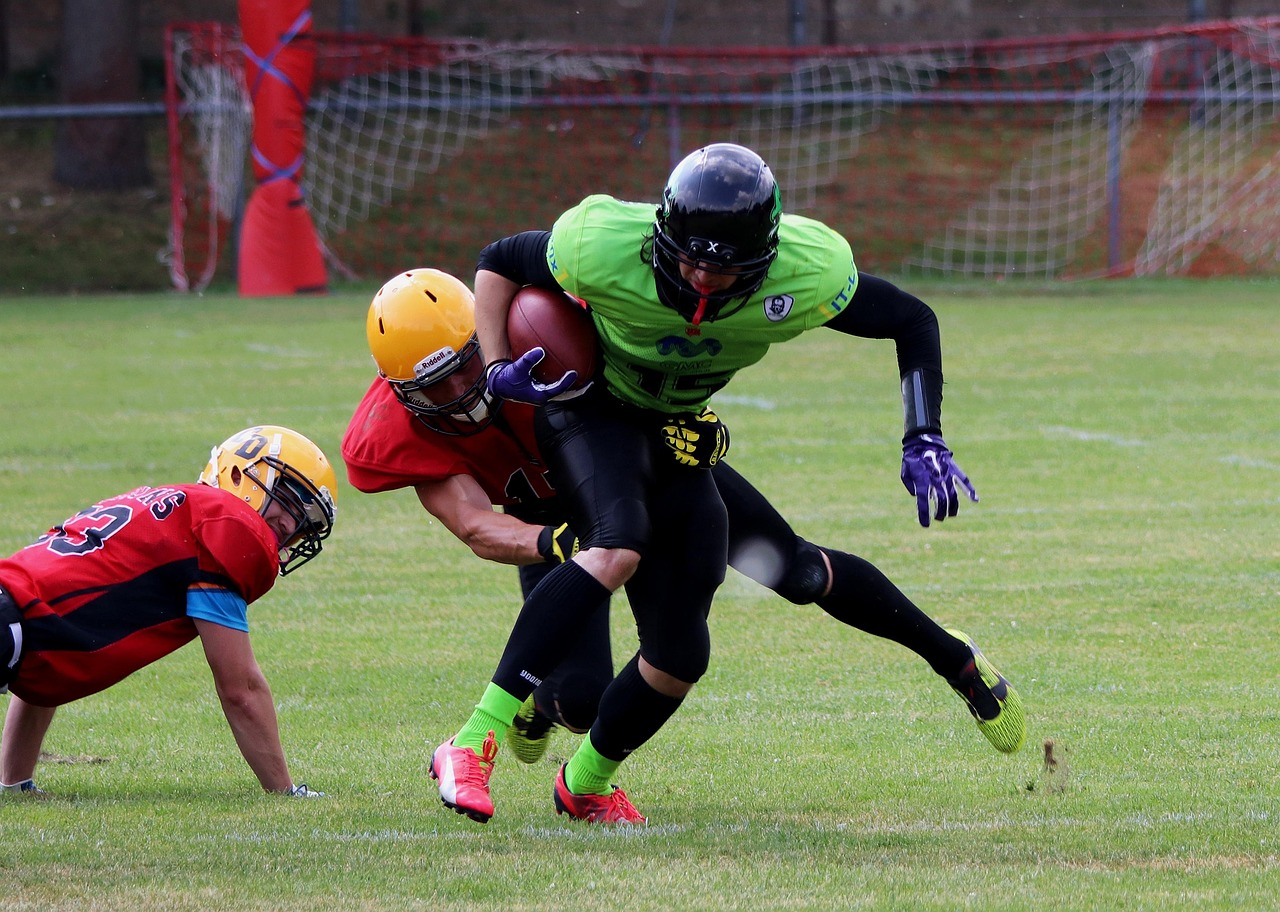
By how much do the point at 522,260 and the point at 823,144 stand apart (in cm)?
2134

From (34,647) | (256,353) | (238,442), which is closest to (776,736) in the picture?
(238,442)

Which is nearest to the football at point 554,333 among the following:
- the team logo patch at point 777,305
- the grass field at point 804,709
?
the team logo patch at point 777,305

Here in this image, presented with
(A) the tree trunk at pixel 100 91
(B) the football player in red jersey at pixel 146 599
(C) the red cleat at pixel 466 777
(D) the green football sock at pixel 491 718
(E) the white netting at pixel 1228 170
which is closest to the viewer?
(C) the red cleat at pixel 466 777

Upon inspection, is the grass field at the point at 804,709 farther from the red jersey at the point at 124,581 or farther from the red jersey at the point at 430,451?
the red jersey at the point at 430,451

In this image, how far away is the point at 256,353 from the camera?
16109mm

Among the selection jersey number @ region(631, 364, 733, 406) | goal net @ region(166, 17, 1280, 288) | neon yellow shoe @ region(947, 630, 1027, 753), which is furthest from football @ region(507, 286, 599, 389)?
goal net @ region(166, 17, 1280, 288)

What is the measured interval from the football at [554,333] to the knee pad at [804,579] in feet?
2.62

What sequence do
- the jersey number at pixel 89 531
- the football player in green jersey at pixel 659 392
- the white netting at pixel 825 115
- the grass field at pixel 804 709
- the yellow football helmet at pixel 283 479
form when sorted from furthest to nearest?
the white netting at pixel 825 115 < the yellow football helmet at pixel 283 479 < the jersey number at pixel 89 531 < the football player in green jersey at pixel 659 392 < the grass field at pixel 804 709

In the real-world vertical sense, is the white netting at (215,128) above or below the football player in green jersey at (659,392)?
below

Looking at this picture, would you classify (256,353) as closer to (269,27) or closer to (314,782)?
(269,27)

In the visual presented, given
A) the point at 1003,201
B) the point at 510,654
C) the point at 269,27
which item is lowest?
the point at 1003,201

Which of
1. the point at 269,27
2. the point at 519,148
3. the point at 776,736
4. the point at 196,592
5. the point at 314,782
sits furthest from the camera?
the point at 519,148

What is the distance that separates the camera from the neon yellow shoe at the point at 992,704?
492 centimetres

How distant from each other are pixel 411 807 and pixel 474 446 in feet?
3.69
